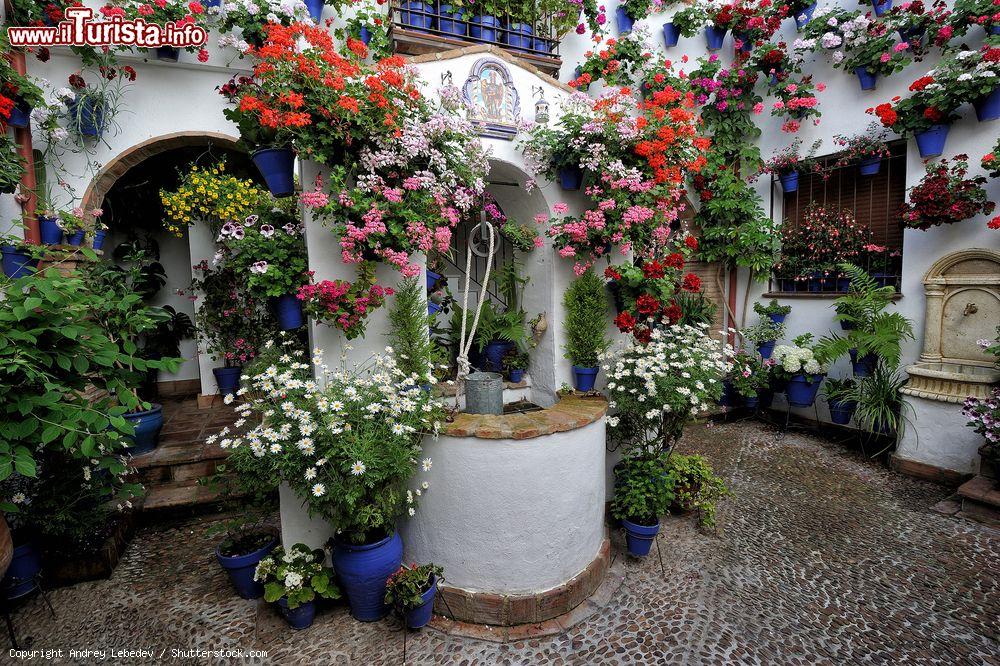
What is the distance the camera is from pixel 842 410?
5.51 m

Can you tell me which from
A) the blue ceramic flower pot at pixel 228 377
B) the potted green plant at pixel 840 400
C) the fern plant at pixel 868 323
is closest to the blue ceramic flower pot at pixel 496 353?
the blue ceramic flower pot at pixel 228 377

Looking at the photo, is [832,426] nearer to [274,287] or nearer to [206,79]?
[274,287]

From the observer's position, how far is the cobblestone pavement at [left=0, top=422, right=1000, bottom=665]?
8.38ft

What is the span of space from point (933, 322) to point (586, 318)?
392 centimetres

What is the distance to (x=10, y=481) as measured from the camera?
2975 millimetres

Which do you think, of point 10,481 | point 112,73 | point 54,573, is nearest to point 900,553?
point 54,573

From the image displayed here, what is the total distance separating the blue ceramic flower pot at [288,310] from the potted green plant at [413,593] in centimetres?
165

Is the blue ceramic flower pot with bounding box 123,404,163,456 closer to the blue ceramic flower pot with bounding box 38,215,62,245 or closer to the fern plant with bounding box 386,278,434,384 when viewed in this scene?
the blue ceramic flower pot with bounding box 38,215,62,245

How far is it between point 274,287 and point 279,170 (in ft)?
2.39

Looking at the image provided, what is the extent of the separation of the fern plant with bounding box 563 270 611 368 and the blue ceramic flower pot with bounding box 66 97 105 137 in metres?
4.39

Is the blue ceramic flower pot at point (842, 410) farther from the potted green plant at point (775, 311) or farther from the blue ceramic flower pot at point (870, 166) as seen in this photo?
the blue ceramic flower pot at point (870, 166)

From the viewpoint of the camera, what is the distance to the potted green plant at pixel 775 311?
20.1ft

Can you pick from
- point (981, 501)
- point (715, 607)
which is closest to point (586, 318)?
point (715, 607)

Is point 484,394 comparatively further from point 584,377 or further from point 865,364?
point 865,364
